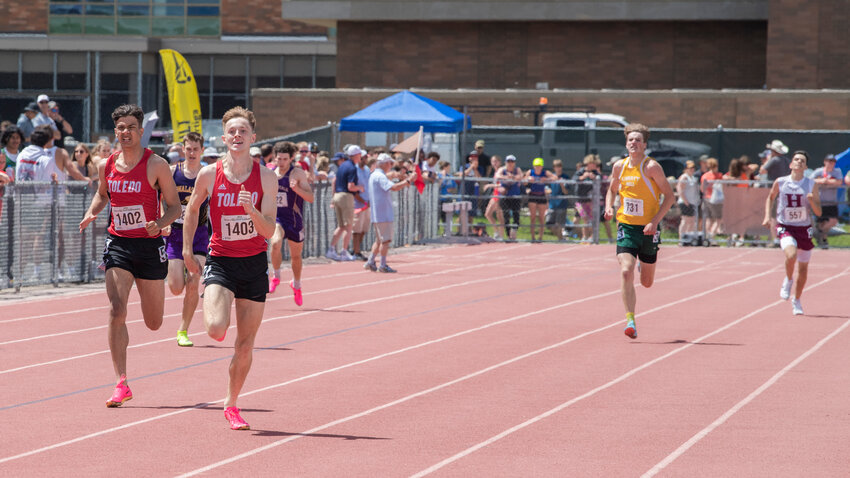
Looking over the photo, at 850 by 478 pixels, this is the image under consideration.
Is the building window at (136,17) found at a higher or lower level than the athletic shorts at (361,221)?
higher

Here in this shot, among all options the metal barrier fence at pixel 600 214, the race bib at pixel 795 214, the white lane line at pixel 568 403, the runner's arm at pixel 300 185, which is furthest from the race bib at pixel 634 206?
the metal barrier fence at pixel 600 214

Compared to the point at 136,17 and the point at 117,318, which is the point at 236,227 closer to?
the point at 117,318

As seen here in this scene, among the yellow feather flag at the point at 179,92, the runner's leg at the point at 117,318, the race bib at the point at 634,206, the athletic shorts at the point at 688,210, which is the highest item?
the yellow feather flag at the point at 179,92

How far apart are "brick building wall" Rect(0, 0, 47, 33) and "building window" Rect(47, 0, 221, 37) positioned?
0.39 metres

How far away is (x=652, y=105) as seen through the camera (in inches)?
1545

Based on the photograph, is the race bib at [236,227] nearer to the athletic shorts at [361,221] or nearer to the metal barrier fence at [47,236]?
the metal barrier fence at [47,236]

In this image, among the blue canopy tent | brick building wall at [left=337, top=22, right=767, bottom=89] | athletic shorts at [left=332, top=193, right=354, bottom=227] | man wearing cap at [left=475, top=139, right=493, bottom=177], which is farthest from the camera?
brick building wall at [left=337, top=22, right=767, bottom=89]

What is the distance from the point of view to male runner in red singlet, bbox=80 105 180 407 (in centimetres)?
952

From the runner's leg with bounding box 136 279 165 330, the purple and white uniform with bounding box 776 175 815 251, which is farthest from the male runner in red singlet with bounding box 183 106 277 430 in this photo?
the purple and white uniform with bounding box 776 175 815 251

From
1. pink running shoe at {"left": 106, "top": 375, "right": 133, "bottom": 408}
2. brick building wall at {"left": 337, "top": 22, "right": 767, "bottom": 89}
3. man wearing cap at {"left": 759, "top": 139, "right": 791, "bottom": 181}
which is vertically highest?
brick building wall at {"left": 337, "top": 22, "right": 767, "bottom": 89}

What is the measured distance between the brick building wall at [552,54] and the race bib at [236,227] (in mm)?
38621

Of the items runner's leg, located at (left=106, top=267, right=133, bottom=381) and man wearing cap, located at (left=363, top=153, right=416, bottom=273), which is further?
man wearing cap, located at (left=363, top=153, right=416, bottom=273)

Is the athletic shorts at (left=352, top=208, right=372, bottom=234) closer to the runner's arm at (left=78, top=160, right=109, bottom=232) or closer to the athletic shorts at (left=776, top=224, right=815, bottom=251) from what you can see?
the athletic shorts at (left=776, top=224, right=815, bottom=251)

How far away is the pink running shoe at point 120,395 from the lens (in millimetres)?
9344
